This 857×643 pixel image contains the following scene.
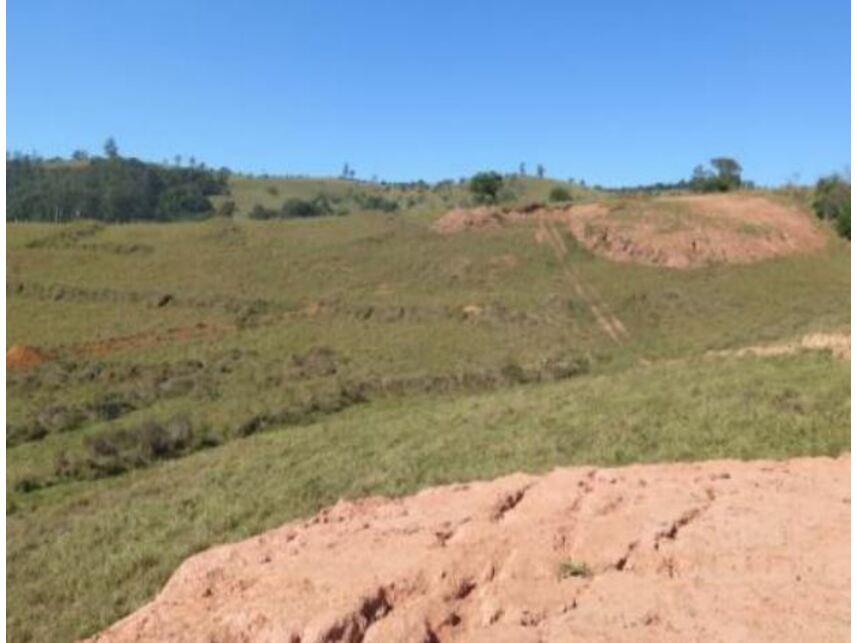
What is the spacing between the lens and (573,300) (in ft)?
126

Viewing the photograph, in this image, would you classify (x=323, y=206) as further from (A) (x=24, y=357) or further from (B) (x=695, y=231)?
(A) (x=24, y=357)

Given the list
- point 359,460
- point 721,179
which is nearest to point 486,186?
point 721,179

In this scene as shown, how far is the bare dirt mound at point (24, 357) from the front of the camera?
28672mm

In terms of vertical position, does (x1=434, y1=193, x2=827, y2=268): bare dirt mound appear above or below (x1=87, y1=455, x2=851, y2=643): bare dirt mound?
above

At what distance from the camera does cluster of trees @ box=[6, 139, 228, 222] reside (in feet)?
274

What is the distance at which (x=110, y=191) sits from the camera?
86875 mm

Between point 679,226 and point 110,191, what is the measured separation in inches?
2234

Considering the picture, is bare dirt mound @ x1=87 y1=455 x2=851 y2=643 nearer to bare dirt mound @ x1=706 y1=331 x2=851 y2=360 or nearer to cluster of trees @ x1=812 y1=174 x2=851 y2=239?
bare dirt mound @ x1=706 y1=331 x2=851 y2=360

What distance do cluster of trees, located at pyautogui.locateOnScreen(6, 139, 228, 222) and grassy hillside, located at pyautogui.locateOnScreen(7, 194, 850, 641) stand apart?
34.6 meters

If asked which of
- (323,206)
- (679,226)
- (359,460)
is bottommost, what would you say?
(359,460)

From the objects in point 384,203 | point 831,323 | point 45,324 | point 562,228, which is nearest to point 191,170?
point 384,203

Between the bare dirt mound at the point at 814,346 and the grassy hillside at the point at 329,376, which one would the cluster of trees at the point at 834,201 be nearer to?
the grassy hillside at the point at 329,376

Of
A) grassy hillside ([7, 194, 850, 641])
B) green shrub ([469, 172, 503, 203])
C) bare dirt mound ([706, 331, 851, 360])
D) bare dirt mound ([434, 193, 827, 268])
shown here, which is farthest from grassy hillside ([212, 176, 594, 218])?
bare dirt mound ([706, 331, 851, 360])

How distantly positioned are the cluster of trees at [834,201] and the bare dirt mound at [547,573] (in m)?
41.4
